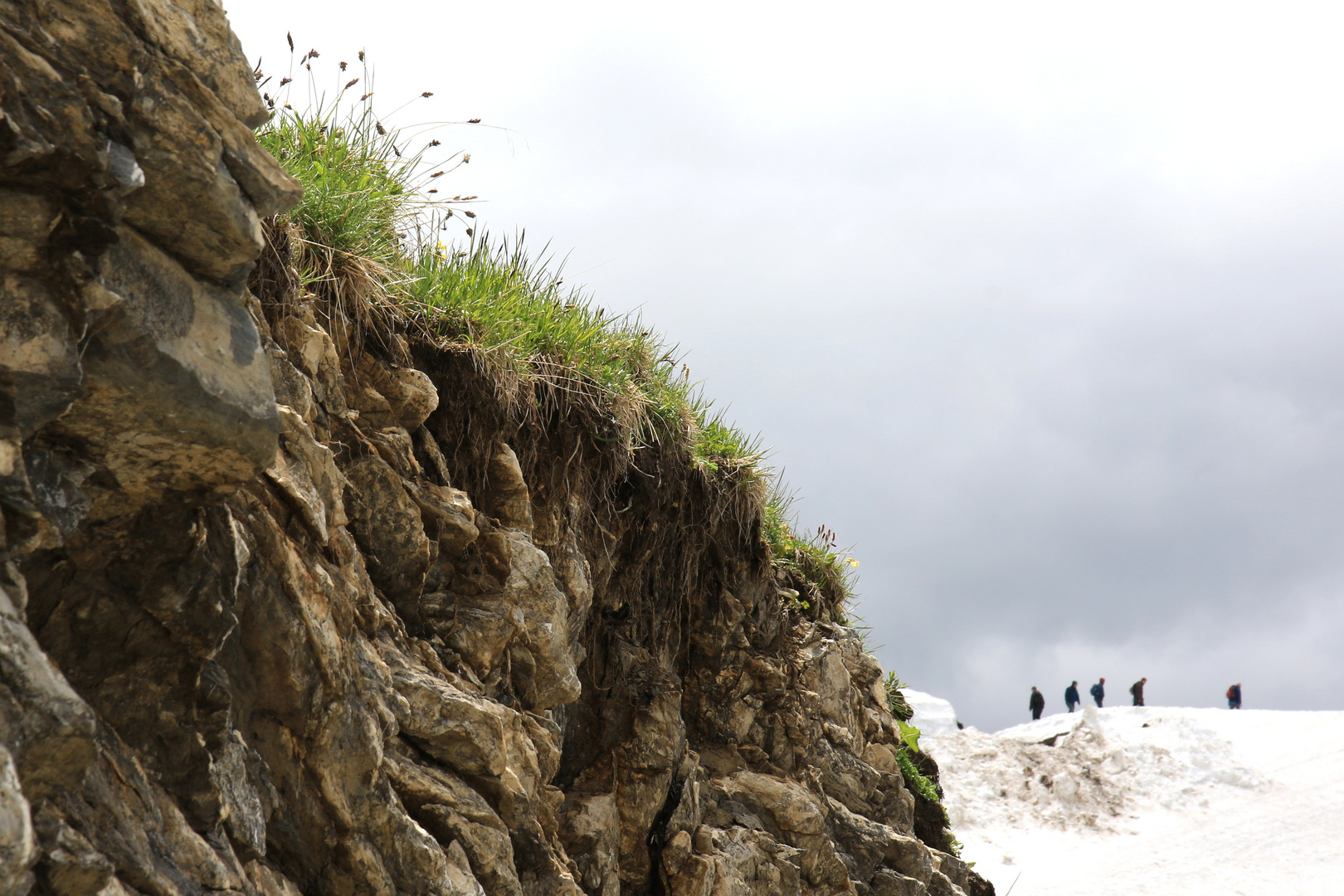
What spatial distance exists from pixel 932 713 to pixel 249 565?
33324 mm

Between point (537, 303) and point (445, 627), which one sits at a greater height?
point (537, 303)

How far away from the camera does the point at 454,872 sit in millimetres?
3742

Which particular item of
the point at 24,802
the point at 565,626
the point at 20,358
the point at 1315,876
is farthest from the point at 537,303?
the point at 1315,876

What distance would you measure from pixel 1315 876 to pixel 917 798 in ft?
55.7

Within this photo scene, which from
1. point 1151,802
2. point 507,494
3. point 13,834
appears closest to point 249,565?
point 13,834

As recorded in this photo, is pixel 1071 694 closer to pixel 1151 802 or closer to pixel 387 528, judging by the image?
pixel 1151 802

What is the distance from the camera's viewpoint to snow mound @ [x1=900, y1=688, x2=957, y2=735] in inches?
1248

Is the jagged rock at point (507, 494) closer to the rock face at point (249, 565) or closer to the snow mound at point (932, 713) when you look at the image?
the rock face at point (249, 565)

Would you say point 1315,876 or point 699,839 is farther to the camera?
point 1315,876

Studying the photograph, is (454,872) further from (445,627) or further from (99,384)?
(99,384)

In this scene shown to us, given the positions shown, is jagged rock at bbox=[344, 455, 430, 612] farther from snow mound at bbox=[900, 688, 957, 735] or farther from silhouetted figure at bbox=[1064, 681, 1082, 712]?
silhouetted figure at bbox=[1064, 681, 1082, 712]

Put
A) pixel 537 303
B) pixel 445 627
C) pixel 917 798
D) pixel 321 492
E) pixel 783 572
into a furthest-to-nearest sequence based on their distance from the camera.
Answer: pixel 917 798 < pixel 783 572 < pixel 537 303 < pixel 445 627 < pixel 321 492

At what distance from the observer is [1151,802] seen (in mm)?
25750

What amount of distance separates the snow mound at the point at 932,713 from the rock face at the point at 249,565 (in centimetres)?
2710
